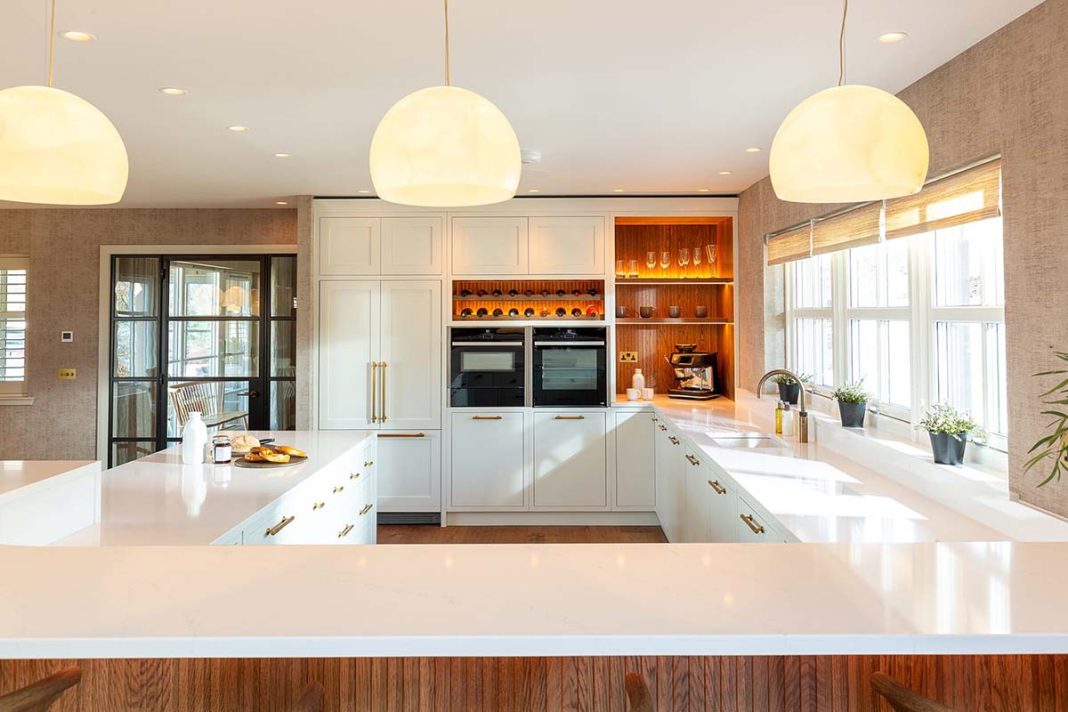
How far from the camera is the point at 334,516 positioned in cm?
326

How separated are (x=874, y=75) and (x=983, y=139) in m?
0.56

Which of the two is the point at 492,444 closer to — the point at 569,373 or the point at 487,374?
the point at 487,374

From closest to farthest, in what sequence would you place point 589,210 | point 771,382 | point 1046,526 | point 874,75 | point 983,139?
point 1046,526, point 983,139, point 874,75, point 771,382, point 589,210

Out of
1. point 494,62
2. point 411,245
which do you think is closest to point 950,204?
point 494,62

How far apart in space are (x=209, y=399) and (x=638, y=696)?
5495 millimetres

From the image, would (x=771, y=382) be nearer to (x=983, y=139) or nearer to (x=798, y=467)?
(x=798, y=467)

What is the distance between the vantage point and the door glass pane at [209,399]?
19.1 ft

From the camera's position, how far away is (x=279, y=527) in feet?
8.28

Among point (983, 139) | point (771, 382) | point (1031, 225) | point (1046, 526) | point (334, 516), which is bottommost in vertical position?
point (334, 516)

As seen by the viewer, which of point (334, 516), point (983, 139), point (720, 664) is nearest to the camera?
point (720, 664)

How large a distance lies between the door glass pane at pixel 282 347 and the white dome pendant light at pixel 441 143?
459 centimetres

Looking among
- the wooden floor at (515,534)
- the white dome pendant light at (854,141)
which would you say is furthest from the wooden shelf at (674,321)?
the white dome pendant light at (854,141)

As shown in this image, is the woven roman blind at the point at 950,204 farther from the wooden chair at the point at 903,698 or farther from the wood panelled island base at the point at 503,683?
the wooden chair at the point at 903,698

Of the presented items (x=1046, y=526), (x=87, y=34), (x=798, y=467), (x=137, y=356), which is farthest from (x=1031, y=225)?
(x=137, y=356)
